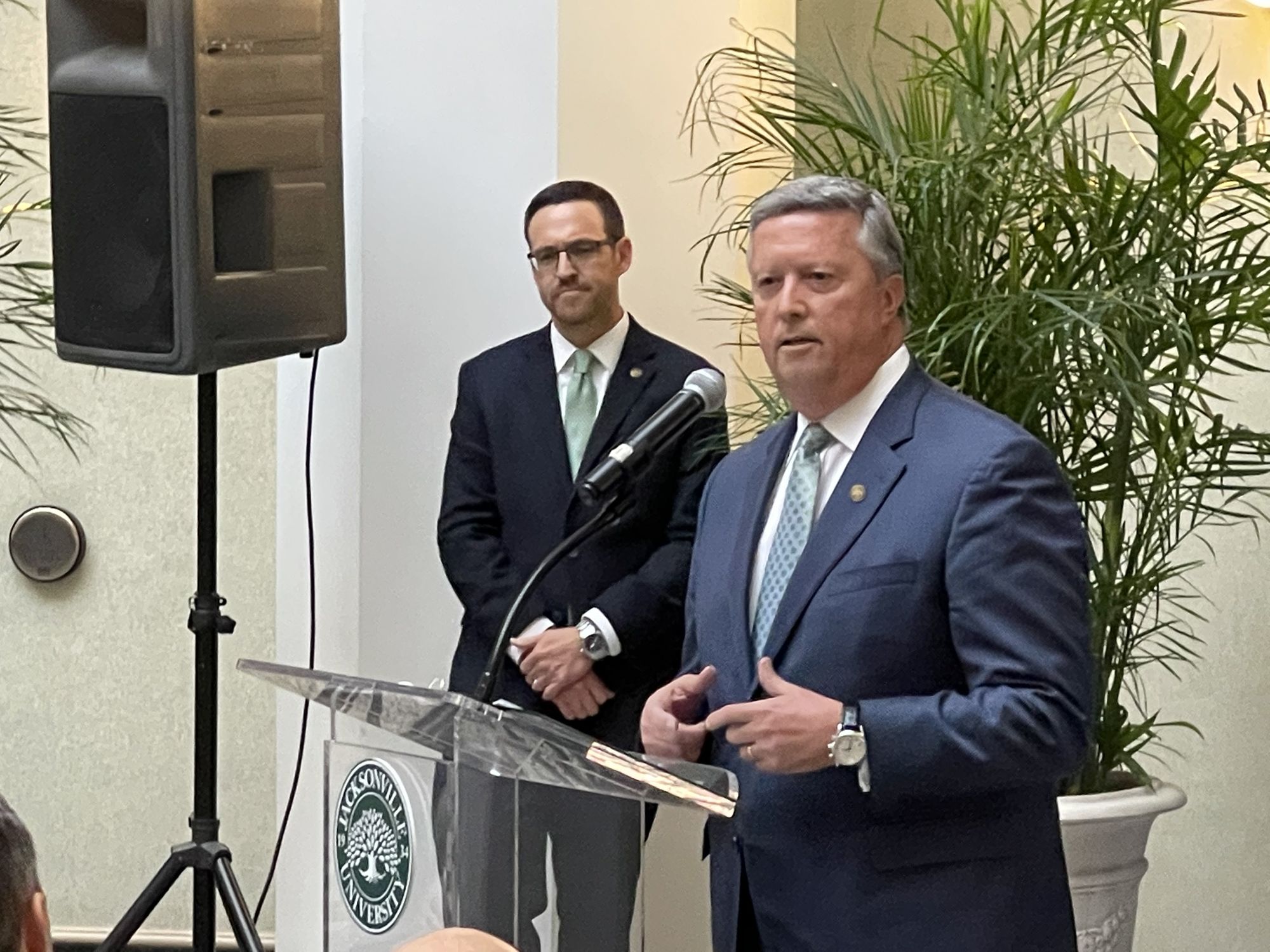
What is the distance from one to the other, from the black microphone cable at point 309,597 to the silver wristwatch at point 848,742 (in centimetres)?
183

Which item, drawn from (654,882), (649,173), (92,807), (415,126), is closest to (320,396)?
(415,126)

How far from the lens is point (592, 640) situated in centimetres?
314

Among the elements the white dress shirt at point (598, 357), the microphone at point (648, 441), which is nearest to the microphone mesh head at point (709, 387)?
the microphone at point (648, 441)

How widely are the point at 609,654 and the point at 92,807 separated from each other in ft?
7.47

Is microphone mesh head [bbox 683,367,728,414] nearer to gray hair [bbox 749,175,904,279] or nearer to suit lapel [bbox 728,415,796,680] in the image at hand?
suit lapel [bbox 728,415,796,680]

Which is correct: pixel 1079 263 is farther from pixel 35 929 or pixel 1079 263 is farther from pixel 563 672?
Answer: pixel 35 929

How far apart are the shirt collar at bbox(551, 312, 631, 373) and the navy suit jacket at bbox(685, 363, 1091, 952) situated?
111 cm

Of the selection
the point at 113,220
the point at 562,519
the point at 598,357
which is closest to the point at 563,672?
the point at 562,519

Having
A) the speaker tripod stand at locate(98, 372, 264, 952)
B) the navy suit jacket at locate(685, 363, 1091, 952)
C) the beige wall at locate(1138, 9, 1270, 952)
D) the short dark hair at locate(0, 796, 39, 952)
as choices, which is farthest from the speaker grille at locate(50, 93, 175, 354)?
the beige wall at locate(1138, 9, 1270, 952)

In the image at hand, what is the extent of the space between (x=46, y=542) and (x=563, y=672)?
2193 mm

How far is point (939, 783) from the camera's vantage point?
2053mm

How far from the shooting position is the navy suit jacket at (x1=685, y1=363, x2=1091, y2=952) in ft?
6.69

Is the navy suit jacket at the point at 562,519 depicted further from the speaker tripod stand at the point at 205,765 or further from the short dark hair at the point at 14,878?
the short dark hair at the point at 14,878

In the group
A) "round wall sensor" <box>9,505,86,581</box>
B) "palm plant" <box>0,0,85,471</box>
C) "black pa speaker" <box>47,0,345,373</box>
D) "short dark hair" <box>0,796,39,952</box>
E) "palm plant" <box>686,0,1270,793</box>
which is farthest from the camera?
"round wall sensor" <box>9,505,86,581</box>
